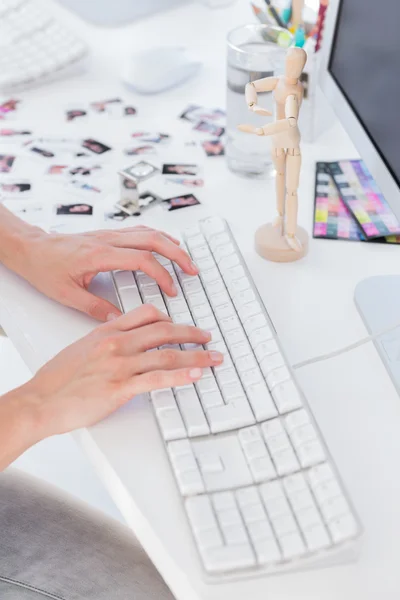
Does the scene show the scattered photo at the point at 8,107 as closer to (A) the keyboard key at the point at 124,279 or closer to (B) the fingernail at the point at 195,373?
(A) the keyboard key at the point at 124,279

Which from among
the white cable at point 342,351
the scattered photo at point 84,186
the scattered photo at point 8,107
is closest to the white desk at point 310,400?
the white cable at point 342,351

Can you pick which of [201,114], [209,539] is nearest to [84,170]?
[201,114]

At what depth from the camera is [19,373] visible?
1.33 m

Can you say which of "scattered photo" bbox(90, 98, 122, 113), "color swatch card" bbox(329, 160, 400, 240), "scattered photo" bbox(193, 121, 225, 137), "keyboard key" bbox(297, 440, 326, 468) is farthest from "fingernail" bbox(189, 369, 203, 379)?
"scattered photo" bbox(90, 98, 122, 113)

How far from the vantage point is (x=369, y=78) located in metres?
0.89

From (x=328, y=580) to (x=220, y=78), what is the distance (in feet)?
3.20

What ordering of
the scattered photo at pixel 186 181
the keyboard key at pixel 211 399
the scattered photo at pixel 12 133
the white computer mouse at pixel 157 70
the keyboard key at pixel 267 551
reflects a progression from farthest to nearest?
the white computer mouse at pixel 157 70, the scattered photo at pixel 12 133, the scattered photo at pixel 186 181, the keyboard key at pixel 211 399, the keyboard key at pixel 267 551

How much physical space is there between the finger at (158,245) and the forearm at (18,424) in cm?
23

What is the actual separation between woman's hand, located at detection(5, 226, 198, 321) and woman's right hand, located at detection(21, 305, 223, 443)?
0.27 ft

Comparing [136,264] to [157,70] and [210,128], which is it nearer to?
[210,128]

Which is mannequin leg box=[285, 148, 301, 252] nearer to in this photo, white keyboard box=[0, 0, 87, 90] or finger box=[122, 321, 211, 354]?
finger box=[122, 321, 211, 354]

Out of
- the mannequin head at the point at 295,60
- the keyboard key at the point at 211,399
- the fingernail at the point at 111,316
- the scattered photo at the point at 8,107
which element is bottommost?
the scattered photo at the point at 8,107

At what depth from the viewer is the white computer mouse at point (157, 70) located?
1.29 m

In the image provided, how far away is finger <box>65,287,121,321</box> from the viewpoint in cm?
83
